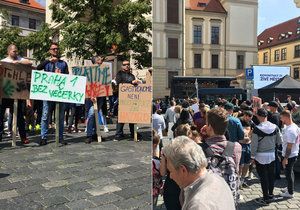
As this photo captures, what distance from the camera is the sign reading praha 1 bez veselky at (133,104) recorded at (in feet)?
18.1

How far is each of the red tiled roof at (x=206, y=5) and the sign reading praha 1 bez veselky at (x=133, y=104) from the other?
3.67 metres

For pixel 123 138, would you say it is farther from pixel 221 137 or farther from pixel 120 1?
pixel 120 1

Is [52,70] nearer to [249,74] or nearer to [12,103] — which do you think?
[12,103]

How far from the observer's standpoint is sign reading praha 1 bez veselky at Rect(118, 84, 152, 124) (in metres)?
5.52

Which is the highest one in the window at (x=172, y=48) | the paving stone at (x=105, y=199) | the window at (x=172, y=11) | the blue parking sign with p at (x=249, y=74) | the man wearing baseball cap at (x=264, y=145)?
the window at (x=172, y=11)

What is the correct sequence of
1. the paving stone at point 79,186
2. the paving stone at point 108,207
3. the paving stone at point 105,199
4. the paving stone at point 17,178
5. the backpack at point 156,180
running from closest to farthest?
the backpack at point 156,180 < the paving stone at point 108,207 < the paving stone at point 105,199 < the paving stone at point 79,186 < the paving stone at point 17,178

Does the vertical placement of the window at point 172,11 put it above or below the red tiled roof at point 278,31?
above

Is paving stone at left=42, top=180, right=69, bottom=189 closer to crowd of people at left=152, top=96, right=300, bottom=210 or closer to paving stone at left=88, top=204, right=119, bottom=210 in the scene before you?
paving stone at left=88, top=204, right=119, bottom=210

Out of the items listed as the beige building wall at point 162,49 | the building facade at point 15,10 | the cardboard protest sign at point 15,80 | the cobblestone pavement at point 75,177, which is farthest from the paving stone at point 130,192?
the building facade at point 15,10

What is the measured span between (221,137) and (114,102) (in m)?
5.69

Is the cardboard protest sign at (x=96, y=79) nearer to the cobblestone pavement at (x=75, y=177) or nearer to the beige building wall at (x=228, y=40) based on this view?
the cobblestone pavement at (x=75, y=177)

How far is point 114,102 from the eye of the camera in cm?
771

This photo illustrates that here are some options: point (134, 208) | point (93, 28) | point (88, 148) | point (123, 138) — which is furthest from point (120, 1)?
point (134, 208)

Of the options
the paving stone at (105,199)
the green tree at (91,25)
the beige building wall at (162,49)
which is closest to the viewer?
the beige building wall at (162,49)
